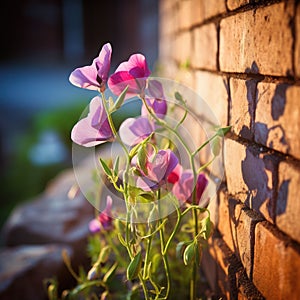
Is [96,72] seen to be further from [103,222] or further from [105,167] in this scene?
[103,222]

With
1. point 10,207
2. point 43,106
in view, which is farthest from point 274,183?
point 43,106

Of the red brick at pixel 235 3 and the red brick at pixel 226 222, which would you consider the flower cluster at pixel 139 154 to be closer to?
the red brick at pixel 226 222

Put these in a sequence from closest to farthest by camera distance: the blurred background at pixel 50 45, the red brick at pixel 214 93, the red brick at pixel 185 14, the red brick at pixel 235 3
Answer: the red brick at pixel 235 3, the red brick at pixel 214 93, the red brick at pixel 185 14, the blurred background at pixel 50 45

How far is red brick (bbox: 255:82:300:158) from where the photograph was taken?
2.18 feet

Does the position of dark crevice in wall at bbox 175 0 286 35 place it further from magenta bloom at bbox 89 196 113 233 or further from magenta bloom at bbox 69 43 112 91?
magenta bloom at bbox 89 196 113 233

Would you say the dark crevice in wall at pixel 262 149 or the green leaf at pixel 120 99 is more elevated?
the green leaf at pixel 120 99

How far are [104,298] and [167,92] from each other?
550 millimetres

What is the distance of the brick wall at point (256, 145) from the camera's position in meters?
0.68

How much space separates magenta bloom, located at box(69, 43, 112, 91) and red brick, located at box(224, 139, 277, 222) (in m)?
0.29

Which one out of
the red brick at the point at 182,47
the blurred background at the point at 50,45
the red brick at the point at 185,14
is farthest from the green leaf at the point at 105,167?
the blurred background at the point at 50,45

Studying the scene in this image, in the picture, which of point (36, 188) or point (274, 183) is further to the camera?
point (36, 188)

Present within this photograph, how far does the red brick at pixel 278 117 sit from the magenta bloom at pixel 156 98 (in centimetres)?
21

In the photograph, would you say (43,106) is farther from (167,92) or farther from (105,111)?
(105,111)

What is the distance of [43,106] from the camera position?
21.2 feet
